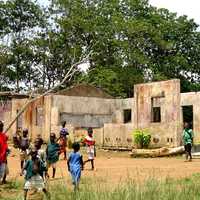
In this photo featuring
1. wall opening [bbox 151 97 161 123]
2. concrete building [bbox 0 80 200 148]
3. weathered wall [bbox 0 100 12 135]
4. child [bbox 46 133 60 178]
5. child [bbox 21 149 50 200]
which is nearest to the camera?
child [bbox 21 149 50 200]

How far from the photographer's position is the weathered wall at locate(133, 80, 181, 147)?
24647 millimetres

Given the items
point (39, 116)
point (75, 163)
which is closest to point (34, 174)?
point (75, 163)

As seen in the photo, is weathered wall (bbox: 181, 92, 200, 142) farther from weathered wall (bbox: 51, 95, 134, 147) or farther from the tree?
the tree

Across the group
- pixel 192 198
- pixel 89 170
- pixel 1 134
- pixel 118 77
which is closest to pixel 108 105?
pixel 118 77

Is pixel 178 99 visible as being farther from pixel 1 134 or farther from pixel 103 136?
pixel 1 134

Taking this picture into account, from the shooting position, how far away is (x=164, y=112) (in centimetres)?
2553

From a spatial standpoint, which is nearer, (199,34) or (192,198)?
(192,198)

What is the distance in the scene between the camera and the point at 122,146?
26844mm

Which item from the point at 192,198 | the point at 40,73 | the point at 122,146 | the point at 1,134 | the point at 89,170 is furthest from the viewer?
the point at 40,73

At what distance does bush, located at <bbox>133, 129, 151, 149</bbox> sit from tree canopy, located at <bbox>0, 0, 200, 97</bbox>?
41.8ft

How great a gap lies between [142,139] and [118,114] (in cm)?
740

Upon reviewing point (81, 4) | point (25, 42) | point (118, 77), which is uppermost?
point (81, 4)

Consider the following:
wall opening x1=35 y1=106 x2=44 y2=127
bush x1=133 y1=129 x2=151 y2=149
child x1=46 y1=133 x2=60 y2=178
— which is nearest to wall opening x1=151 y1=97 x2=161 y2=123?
bush x1=133 y1=129 x2=151 y2=149

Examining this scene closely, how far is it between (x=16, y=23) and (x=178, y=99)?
1879cm
